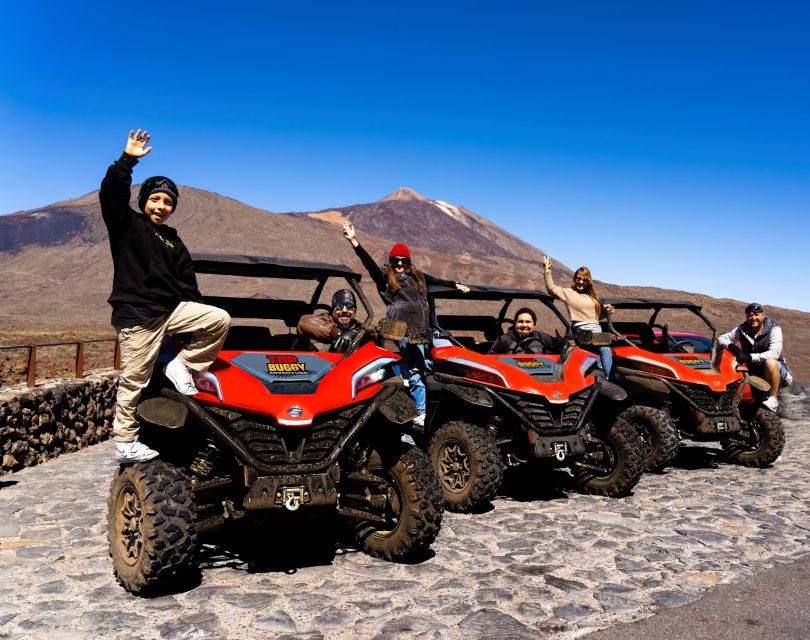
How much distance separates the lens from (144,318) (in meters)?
4.66

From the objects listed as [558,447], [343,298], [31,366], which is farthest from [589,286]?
[31,366]

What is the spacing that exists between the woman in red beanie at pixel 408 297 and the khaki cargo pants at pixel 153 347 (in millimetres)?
3134

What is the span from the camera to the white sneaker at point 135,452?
462cm

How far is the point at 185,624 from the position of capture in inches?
163

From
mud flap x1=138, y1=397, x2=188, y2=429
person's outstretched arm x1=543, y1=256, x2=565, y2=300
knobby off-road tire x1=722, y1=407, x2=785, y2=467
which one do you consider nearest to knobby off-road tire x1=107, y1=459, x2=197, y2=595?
mud flap x1=138, y1=397, x2=188, y2=429

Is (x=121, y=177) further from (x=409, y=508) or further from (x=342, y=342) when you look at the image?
(x=409, y=508)

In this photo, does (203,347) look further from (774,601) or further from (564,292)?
(564,292)

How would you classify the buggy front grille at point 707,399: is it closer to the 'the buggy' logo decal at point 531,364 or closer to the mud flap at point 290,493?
the 'the buggy' logo decal at point 531,364

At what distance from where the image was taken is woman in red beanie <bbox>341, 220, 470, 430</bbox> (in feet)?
25.6

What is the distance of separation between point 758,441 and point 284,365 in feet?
23.3

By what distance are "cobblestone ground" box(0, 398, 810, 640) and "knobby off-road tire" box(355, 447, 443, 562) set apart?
16 centimetres

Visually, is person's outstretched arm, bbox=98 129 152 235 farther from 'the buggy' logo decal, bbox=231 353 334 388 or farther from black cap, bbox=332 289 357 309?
black cap, bbox=332 289 357 309

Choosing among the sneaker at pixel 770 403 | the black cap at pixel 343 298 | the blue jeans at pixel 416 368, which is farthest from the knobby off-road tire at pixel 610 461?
the sneaker at pixel 770 403

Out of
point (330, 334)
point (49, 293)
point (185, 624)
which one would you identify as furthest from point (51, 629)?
point (49, 293)
